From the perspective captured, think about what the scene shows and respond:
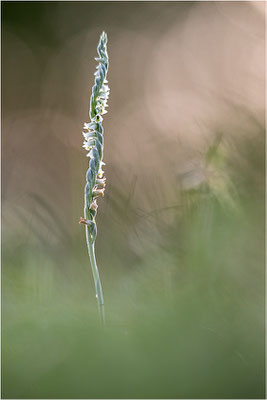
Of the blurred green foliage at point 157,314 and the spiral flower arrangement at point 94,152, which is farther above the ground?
the spiral flower arrangement at point 94,152

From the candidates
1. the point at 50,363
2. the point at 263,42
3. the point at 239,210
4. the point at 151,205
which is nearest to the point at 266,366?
the point at 50,363

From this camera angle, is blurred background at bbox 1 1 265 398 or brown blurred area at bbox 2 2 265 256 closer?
blurred background at bbox 1 1 265 398

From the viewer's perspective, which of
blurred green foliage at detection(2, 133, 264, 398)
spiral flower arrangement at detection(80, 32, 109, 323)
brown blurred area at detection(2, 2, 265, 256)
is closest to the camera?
blurred green foliage at detection(2, 133, 264, 398)

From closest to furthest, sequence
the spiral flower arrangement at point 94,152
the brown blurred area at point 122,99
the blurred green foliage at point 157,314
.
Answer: the blurred green foliage at point 157,314 < the spiral flower arrangement at point 94,152 < the brown blurred area at point 122,99

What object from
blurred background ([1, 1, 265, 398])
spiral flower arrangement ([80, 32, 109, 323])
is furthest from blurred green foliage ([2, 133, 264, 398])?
spiral flower arrangement ([80, 32, 109, 323])

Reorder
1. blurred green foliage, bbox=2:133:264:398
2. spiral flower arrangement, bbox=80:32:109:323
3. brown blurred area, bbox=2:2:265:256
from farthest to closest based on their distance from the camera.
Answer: brown blurred area, bbox=2:2:265:256 → spiral flower arrangement, bbox=80:32:109:323 → blurred green foliage, bbox=2:133:264:398

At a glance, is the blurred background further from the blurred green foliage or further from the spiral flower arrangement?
the spiral flower arrangement

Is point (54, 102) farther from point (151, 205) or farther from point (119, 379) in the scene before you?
point (119, 379)

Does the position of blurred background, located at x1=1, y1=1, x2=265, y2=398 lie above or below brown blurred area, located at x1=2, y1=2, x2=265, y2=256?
→ below

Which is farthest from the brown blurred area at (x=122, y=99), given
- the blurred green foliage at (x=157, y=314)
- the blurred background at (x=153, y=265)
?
the blurred green foliage at (x=157, y=314)

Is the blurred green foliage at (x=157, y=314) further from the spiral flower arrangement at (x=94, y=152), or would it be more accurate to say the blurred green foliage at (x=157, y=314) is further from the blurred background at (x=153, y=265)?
the spiral flower arrangement at (x=94, y=152)
